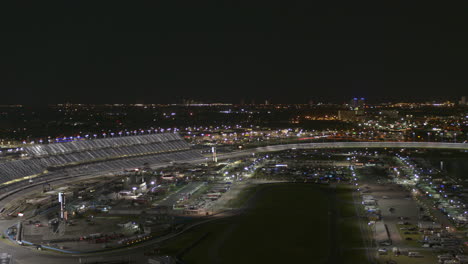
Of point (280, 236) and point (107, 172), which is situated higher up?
point (107, 172)

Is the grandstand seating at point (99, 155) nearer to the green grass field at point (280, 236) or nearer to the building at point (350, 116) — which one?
the green grass field at point (280, 236)

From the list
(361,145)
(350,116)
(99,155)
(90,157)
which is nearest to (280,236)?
(90,157)

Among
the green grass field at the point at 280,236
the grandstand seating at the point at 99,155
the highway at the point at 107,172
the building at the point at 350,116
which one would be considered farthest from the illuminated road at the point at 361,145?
the building at the point at 350,116

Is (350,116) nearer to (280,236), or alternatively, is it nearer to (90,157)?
(90,157)

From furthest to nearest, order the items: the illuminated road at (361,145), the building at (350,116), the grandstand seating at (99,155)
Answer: the building at (350,116), the illuminated road at (361,145), the grandstand seating at (99,155)

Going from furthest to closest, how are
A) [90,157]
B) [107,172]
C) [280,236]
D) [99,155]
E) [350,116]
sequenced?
[350,116] < [99,155] < [90,157] < [107,172] < [280,236]

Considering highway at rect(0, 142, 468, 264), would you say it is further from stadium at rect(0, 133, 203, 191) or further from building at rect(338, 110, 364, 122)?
building at rect(338, 110, 364, 122)

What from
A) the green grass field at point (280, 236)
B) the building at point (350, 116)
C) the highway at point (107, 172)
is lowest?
the green grass field at point (280, 236)
